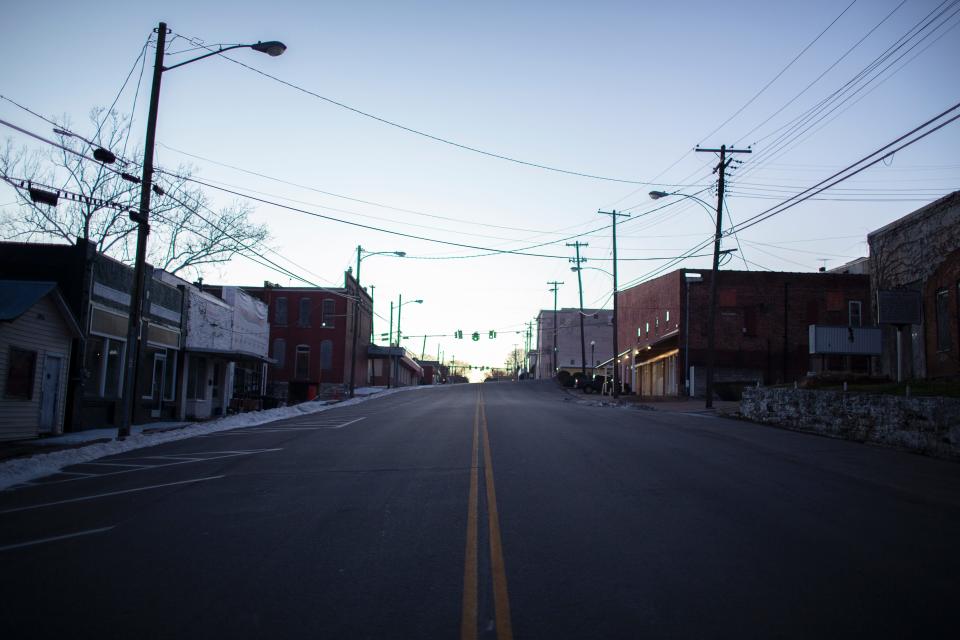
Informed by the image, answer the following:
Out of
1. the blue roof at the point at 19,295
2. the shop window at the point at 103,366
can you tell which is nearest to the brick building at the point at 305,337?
the shop window at the point at 103,366

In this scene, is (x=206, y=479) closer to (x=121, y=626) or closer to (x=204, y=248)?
(x=121, y=626)

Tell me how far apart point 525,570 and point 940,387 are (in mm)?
15473

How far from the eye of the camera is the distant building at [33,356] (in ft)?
62.3

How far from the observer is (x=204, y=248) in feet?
138

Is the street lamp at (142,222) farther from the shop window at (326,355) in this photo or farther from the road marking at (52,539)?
the shop window at (326,355)

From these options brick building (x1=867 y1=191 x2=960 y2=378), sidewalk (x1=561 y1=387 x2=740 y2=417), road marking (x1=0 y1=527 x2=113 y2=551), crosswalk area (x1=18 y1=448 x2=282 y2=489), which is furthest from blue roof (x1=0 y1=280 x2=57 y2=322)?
brick building (x1=867 y1=191 x2=960 y2=378)

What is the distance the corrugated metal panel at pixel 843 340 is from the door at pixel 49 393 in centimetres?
2819

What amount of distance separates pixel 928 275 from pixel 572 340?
289ft

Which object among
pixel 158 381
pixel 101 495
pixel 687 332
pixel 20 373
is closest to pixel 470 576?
pixel 101 495

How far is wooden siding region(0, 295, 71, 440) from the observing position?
1892cm

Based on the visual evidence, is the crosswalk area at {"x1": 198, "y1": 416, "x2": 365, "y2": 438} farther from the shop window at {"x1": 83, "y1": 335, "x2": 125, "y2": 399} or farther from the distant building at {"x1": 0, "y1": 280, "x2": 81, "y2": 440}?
the shop window at {"x1": 83, "y1": 335, "x2": 125, "y2": 399}

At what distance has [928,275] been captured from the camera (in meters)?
24.3

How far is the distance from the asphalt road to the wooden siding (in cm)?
707

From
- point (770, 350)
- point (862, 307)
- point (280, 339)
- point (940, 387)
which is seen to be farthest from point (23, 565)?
point (280, 339)
